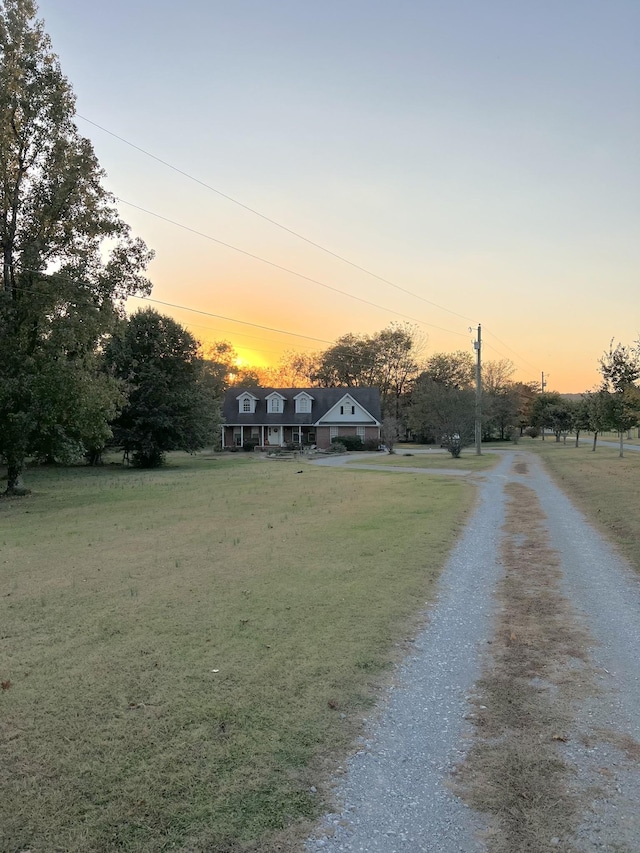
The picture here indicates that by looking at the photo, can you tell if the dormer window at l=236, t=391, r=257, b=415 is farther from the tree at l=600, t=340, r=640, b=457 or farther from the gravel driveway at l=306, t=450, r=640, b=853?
the gravel driveway at l=306, t=450, r=640, b=853

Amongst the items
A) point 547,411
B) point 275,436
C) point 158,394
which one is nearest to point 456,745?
point 158,394

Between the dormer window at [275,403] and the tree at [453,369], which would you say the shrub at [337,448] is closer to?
the dormer window at [275,403]

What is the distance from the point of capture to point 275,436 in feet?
162

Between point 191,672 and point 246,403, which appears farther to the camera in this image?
point 246,403

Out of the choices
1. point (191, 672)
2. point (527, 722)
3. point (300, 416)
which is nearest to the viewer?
point (527, 722)

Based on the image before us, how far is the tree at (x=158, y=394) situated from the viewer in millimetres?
30703

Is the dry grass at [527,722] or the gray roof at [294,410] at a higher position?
the gray roof at [294,410]

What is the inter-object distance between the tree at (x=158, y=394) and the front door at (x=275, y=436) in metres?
16.2

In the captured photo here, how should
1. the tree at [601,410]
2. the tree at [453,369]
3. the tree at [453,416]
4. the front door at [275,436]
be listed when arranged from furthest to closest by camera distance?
the tree at [453,369] → the front door at [275,436] → the tree at [453,416] → the tree at [601,410]

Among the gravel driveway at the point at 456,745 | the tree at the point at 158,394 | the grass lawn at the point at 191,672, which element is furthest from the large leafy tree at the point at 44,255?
the gravel driveway at the point at 456,745

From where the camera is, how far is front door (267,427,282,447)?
49188 millimetres

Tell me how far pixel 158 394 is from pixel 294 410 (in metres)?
19.9

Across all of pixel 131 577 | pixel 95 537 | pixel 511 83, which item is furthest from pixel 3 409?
pixel 511 83

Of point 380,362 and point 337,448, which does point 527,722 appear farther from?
point 380,362
